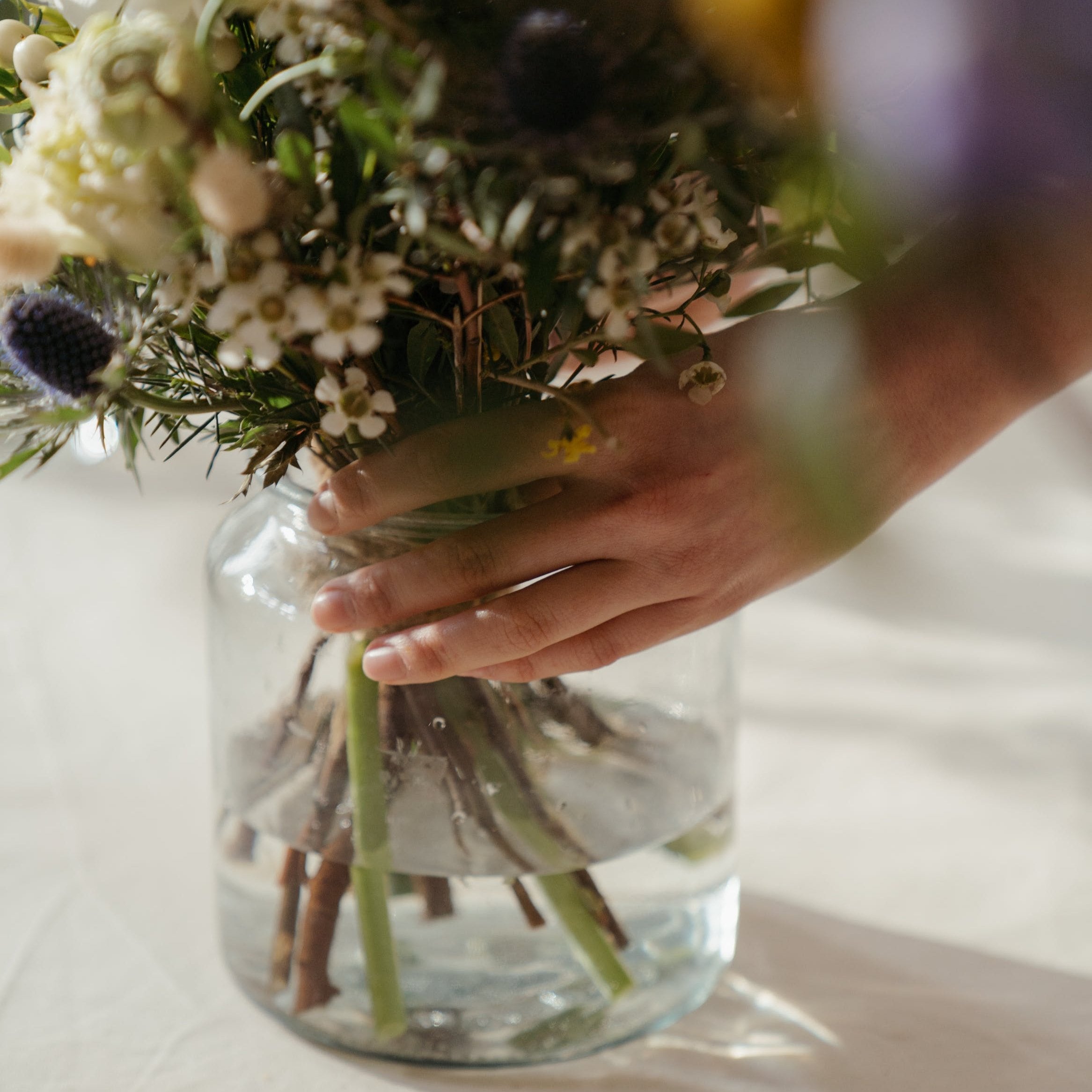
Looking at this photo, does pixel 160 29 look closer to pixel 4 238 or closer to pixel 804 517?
pixel 4 238

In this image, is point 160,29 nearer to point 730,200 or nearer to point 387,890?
point 730,200

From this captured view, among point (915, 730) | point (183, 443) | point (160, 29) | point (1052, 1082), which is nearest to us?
point (160, 29)

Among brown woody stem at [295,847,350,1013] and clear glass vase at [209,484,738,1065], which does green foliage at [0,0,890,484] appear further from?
brown woody stem at [295,847,350,1013]

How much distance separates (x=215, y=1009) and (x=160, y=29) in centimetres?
47

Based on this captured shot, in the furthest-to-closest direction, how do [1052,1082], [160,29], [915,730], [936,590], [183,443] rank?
[936,590], [915,730], [1052,1082], [183,443], [160,29]

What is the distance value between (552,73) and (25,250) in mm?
158

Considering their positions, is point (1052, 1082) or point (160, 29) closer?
point (160, 29)

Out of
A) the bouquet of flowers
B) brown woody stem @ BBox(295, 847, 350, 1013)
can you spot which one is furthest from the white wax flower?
brown woody stem @ BBox(295, 847, 350, 1013)

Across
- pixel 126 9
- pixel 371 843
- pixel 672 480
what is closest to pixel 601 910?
pixel 371 843

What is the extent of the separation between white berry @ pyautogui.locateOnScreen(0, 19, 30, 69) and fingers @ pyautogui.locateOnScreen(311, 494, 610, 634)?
0.22 m

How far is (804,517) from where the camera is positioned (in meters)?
0.53

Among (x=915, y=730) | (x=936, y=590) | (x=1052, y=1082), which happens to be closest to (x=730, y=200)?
(x=1052, y=1082)

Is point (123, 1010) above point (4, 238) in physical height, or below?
below

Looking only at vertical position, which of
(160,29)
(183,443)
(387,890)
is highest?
(160,29)
